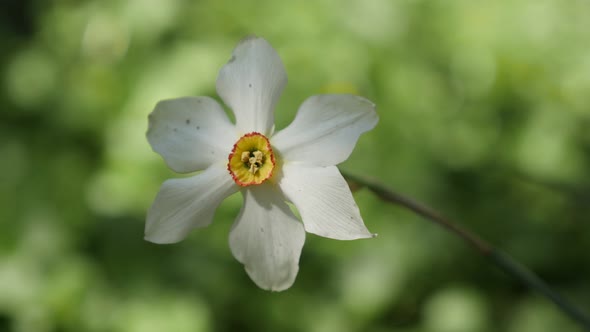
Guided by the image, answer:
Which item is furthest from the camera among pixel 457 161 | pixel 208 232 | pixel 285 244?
pixel 457 161

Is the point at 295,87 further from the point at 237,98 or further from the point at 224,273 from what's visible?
the point at 237,98

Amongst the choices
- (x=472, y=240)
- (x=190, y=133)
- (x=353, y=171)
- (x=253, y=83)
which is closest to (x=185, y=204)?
(x=190, y=133)

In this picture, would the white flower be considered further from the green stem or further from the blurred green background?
the blurred green background

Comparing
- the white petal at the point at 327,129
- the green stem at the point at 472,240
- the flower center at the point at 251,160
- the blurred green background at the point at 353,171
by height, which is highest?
the white petal at the point at 327,129

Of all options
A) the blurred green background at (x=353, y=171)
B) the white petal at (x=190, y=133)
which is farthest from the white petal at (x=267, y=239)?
the blurred green background at (x=353, y=171)

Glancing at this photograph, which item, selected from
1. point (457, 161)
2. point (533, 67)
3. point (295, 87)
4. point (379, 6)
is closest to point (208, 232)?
point (295, 87)

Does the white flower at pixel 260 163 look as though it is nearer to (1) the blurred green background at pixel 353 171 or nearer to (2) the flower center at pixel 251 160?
(2) the flower center at pixel 251 160

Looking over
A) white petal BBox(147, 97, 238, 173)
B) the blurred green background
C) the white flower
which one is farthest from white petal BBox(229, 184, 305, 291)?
the blurred green background
